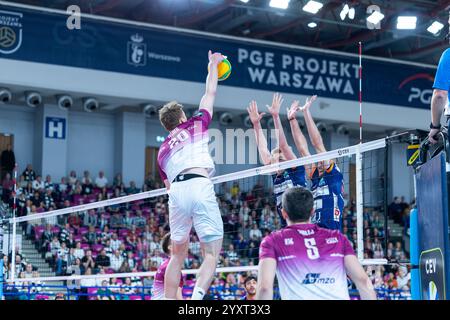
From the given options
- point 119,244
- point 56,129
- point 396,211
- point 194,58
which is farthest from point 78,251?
point 396,211

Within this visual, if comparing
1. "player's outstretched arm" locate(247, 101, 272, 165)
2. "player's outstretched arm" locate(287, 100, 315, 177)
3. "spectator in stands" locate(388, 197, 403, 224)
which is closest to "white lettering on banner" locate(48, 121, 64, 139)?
"spectator in stands" locate(388, 197, 403, 224)

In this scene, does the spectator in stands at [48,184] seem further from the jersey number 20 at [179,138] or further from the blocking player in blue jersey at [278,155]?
the jersey number 20 at [179,138]

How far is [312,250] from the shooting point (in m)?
5.40

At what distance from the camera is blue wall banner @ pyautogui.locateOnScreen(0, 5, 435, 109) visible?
27156 mm

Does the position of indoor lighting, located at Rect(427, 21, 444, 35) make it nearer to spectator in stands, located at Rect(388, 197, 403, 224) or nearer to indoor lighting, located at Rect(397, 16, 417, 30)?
indoor lighting, located at Rect(397, 16, 417, 30)

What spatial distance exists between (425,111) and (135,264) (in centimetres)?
1885

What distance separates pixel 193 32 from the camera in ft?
98.7

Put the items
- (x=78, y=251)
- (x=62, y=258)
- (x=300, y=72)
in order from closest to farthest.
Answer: (x=62, y=258)
(x=78, y=251)
(x=300, y=72)

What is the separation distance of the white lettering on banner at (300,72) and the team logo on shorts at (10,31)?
354 inches

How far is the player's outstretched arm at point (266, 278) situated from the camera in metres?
5.17

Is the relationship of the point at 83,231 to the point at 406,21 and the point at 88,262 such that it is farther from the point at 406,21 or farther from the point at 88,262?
the point at 406,21

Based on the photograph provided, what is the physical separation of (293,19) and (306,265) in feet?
89.3

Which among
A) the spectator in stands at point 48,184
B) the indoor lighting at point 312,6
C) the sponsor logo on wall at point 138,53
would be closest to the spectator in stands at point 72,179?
the spectator in stands at point 48,184
